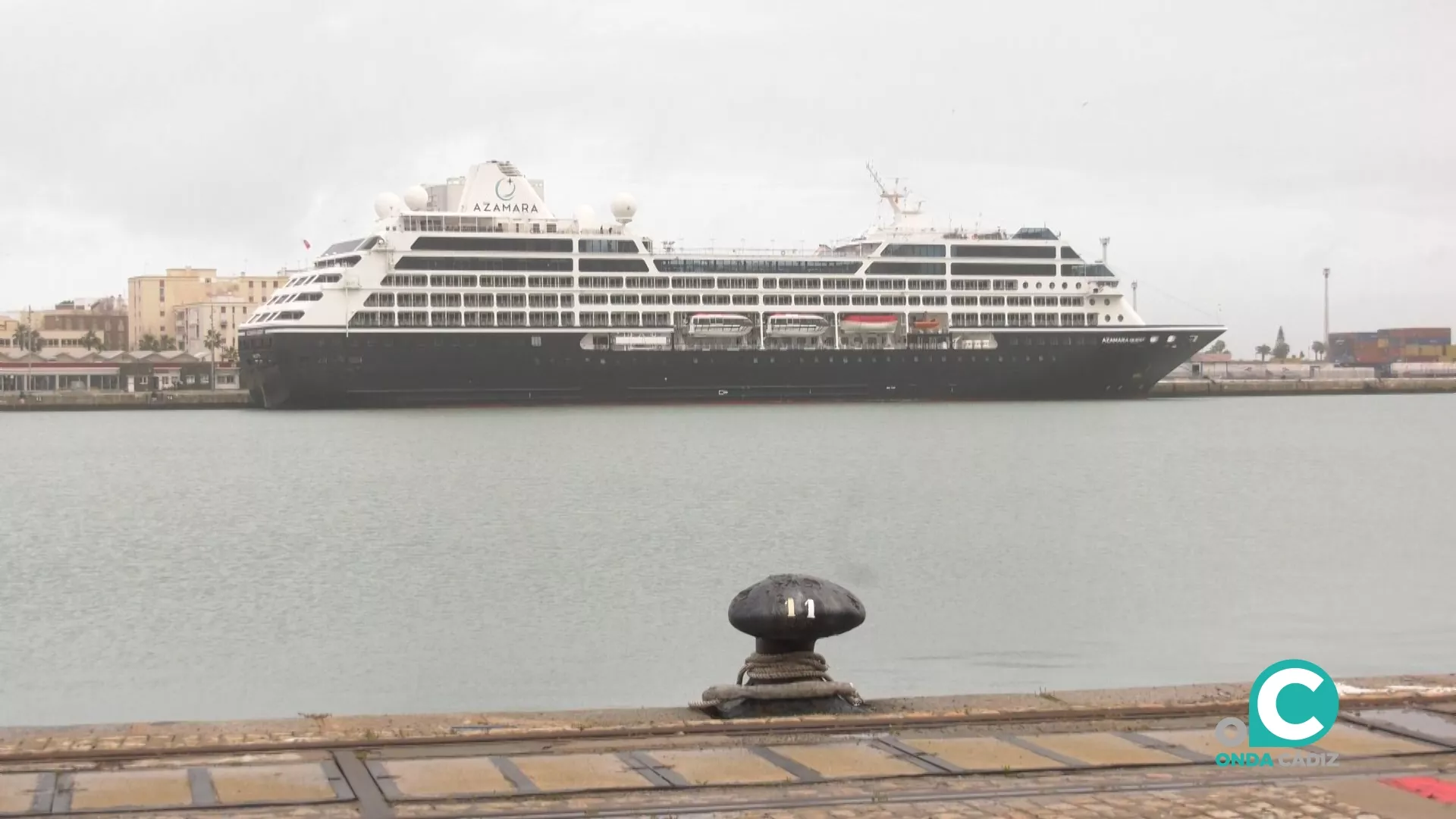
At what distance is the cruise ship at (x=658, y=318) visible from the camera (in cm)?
6172

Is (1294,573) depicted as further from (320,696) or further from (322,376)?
(322,376)

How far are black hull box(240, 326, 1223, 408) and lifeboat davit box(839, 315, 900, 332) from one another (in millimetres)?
1065

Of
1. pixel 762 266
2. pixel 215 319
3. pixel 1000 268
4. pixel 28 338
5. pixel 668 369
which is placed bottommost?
pixel 668 369

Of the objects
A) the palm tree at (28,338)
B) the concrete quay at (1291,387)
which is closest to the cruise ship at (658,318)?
the concrete quay at (1291,387)

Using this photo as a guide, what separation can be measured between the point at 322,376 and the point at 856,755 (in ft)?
184

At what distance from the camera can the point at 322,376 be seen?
61094mm

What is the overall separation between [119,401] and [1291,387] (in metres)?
68.1

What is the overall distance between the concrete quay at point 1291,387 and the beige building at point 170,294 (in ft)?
235

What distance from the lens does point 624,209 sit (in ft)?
218

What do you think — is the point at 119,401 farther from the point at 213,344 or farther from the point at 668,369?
the point at 668,369

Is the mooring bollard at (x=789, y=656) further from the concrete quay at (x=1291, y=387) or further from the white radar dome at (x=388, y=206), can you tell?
the concrete quay at (x=1291, y=387)

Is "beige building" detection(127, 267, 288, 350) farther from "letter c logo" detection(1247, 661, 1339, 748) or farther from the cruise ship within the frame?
"letter c logo" detection(1247, 661, 1339, 748)

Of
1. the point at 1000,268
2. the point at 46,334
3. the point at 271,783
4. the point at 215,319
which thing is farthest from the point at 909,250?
the point at 46,334

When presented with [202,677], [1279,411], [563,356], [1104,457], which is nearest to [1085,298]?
[1279,411]
